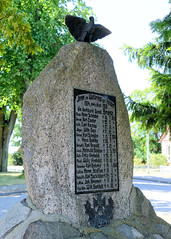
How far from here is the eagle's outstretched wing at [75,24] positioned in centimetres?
525

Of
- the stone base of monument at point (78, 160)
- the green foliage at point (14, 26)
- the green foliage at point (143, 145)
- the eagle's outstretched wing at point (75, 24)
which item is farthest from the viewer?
the green foliage at point (143, 145)

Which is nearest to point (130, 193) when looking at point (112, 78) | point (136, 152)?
point (112, 78)

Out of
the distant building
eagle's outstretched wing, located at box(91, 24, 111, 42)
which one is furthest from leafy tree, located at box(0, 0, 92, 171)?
the distant building

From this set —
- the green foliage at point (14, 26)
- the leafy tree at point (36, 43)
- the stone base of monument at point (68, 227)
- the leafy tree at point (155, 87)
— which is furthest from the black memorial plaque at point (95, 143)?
the leafy tree at point (36, 43)

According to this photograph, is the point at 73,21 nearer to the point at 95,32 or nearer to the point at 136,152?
the point at 95,32

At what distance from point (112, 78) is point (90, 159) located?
5.29 feet

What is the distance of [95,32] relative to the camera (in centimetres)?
555

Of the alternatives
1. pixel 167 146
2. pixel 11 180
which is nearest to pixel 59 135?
pixel 11 180

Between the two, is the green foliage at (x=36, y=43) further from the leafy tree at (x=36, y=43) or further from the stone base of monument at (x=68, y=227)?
the stone base of monument at (x=68, y=227)

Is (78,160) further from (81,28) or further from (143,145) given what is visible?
(143,145)

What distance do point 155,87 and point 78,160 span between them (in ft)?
30.7

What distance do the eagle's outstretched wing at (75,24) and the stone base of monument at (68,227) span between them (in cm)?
312

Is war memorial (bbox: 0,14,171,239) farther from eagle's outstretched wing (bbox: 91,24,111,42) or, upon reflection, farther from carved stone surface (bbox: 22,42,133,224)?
eagle's outstretched wing (bbox: 91,24,111,42)

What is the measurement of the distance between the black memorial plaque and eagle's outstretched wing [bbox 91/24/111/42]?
1.28 m
